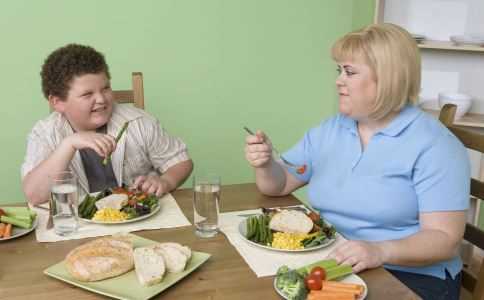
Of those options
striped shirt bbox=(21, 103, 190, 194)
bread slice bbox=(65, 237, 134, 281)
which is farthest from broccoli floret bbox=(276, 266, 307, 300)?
striped shirt bbox=(21, 103, 190, 194)

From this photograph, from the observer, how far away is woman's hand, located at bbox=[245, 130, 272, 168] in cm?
153

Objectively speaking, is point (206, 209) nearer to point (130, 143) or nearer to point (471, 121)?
point (130, 143)

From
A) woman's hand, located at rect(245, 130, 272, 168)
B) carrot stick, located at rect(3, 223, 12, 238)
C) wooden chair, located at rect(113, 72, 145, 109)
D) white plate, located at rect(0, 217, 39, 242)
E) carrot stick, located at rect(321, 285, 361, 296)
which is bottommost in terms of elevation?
white plate, located at rect(0, 217, 39, 242)

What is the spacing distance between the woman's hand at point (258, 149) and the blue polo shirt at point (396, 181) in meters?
0.19

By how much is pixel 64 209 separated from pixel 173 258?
383 millimetres

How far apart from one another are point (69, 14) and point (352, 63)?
5.37ft

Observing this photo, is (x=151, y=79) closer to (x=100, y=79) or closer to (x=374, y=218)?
(x=100, y=79)

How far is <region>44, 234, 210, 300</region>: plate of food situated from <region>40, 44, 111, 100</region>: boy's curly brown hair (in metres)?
0.76

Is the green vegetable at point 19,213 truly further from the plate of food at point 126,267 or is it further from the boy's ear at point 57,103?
the boy's ear at point 57,103

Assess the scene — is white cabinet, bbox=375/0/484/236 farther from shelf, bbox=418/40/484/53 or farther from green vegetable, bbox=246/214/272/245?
green vegetable, bbox=246/214/272/245

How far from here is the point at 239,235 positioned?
4.47 feet

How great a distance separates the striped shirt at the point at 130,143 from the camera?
1790mm

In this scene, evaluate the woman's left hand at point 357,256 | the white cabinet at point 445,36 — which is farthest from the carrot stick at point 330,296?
the white cabinet at point 445,36

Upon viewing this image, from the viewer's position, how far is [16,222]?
4.46ft
